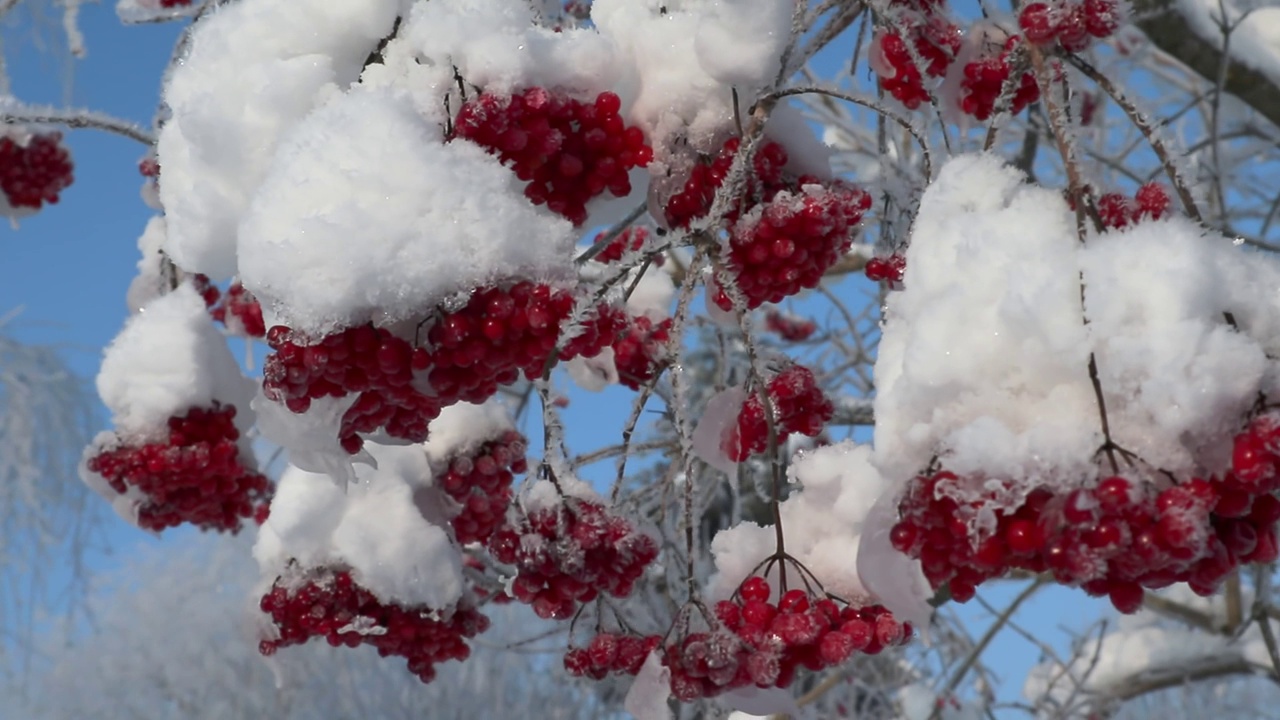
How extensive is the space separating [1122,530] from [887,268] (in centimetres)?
60

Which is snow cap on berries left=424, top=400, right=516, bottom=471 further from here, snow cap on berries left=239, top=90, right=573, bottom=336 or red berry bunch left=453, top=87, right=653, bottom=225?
snow cap on berries left=239, top=90, right=573, bottom=336

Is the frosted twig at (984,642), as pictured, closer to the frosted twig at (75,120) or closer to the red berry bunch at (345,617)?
the red berry bunch at (345,617)

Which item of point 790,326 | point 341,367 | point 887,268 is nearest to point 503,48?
point 341,367

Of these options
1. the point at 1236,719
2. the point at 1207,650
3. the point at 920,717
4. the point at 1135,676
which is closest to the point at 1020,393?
the point at 920,717

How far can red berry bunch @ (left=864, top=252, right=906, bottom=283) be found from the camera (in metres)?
1.30

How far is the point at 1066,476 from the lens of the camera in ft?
2.66

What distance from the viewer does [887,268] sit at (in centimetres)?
132

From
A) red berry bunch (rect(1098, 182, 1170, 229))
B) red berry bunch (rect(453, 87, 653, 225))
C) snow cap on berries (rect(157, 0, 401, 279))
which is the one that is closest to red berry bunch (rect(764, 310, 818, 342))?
red berry bunch (rect(453, 87, 653, 225))

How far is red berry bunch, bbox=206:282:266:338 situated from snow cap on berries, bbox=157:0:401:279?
824 millimetres

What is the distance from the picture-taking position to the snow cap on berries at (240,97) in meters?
→ 1.19

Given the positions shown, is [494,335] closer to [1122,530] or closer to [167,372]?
[1122,530]

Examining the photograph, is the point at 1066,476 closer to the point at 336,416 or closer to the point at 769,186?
the point at 769,186

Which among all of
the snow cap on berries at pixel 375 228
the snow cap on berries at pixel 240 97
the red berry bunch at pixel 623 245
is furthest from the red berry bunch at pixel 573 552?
the red berry bunch at pixel 623 245

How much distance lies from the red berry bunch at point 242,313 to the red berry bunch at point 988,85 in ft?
4.49
